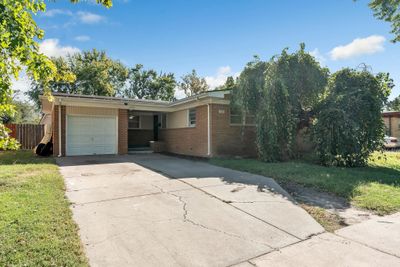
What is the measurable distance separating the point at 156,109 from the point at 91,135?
386 centimetres

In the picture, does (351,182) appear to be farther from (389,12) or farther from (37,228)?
(389,12)

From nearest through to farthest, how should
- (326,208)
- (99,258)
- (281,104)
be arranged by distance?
1. (99,258)
2. (326,208)
3. (281,104)

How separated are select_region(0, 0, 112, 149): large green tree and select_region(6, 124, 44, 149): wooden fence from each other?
1848 centimetres

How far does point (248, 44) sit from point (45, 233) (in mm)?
12276

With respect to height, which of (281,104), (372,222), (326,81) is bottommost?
(372,222)

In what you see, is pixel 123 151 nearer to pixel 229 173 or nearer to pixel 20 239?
pixel 229 173

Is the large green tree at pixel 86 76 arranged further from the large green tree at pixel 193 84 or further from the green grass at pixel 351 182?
the green grass at pixel 351 182

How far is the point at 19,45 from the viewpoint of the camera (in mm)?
2773

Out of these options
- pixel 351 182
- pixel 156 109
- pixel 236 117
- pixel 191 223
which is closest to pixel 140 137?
pixel 156 109

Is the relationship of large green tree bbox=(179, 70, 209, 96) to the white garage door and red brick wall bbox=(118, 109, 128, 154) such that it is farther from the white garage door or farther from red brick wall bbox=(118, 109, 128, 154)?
the white garage door

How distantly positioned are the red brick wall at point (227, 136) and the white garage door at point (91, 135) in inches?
223

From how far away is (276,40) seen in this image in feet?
38.4

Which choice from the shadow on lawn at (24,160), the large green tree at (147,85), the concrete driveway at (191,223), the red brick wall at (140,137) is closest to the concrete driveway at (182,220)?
the concrete driveway at (191,223)

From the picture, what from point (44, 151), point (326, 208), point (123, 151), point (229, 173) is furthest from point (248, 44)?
point (44, 151)
